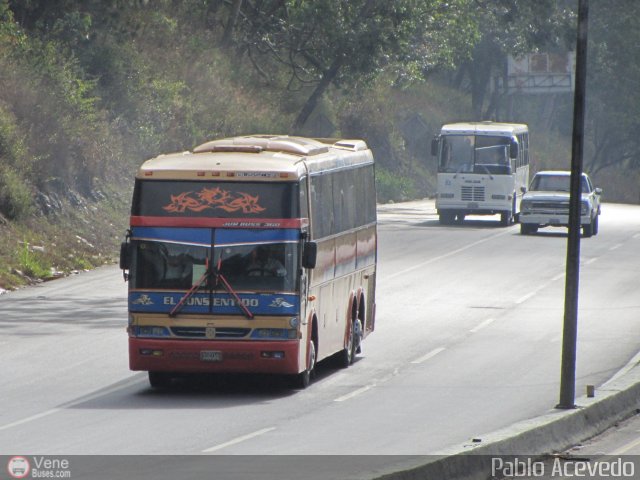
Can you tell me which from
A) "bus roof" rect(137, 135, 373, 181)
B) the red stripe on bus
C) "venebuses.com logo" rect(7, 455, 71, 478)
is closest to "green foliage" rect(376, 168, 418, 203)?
"bus roof" rect(137, 135, 373, 181)

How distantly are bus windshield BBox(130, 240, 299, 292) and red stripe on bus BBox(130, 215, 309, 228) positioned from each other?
0.77 feet

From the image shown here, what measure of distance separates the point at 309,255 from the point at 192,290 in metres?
1.49

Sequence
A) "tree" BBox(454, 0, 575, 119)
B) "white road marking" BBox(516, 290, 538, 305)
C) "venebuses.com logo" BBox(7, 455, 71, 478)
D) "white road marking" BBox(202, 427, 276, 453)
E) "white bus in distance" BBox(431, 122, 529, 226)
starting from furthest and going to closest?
1. "tree" BBox(454, 0, 575, 119)
2. "white bus in distance" BBox(431, 122, 529, 226)
3. "white road marking" BBox(516, 290, 538, 305)
4. "white road marking" BBox(202, 427, 276, 453)
5. "venebuses.com logo" BBox(7, 455, 71, 478)

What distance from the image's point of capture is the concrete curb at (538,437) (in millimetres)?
11055

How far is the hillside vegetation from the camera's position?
37.2 meters

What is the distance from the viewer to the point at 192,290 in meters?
17.6

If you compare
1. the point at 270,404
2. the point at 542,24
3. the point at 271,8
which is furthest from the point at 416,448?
the point at 542,24

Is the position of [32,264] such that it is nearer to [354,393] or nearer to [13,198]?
[13,198]

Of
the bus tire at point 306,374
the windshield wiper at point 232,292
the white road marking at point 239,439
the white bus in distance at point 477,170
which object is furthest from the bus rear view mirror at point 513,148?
the white road marking at point 239,439

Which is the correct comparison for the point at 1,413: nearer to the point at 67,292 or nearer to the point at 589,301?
the point at 67,292

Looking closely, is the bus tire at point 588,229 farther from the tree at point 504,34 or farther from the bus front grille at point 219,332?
the bus front grille at point 219,332

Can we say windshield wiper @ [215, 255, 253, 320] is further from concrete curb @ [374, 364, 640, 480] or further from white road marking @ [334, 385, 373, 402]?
concrete curb @ [374, 364, 640, 480]

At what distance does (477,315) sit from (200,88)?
26.6m

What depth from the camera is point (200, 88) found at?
51844 millimetres
